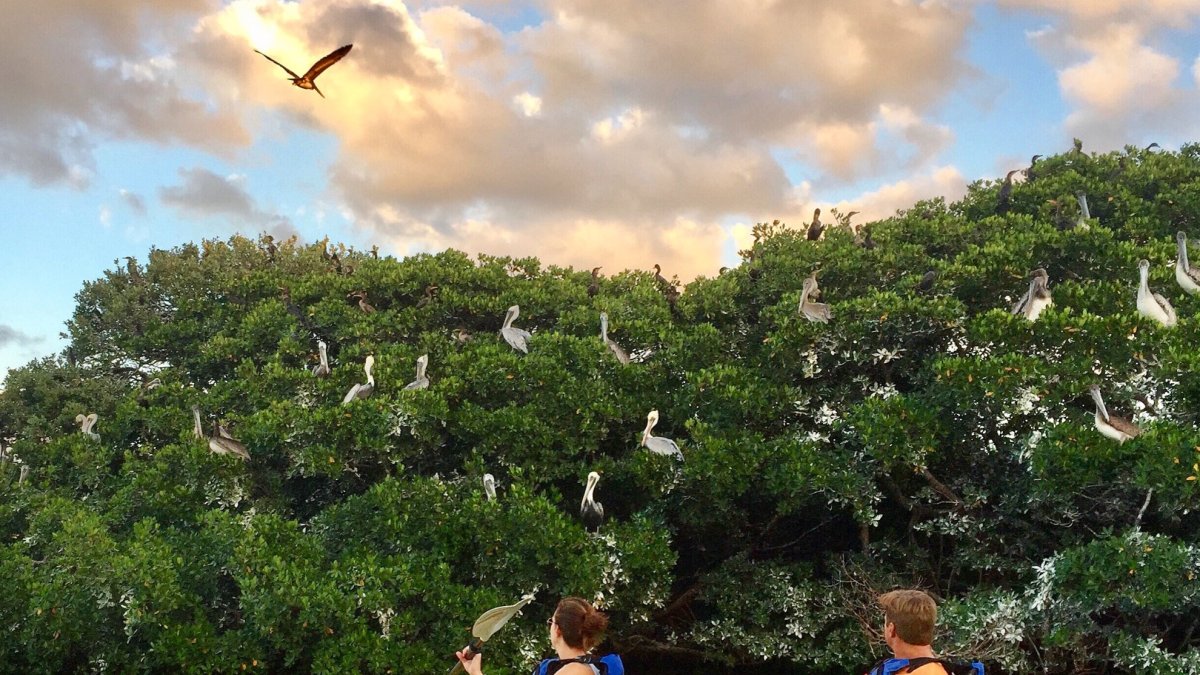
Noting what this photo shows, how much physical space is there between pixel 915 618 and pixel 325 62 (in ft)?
16.6

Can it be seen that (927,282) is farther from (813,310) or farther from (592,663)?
(592,663)

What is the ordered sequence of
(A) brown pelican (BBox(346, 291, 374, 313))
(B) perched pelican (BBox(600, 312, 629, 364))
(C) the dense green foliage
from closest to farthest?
(C) the dense green foliage < (B) perched pelican (BBox(600, 312, 629, 364)) < (A) brown pelican (BBox(346, 291, 374, 313))

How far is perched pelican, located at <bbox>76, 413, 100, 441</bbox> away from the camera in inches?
784

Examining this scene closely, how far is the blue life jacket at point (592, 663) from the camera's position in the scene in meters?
5.18

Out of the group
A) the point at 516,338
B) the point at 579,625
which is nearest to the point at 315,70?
the point at 579,625

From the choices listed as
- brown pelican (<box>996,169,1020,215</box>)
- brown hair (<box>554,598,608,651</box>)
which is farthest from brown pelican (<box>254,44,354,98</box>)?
brown pelican (<box>996,169,1020,215</box>)

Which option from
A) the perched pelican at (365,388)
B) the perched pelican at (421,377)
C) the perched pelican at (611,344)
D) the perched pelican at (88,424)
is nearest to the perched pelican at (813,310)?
the perched pelican at (611,344)

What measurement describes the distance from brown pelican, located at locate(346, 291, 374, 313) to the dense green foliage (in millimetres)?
330

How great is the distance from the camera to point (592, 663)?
205 inches

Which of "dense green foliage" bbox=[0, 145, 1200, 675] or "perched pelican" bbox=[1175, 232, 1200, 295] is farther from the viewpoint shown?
"perched pelican" bbox=[1175, 232, 1200, 295]

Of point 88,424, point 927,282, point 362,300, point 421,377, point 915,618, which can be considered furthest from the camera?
point 88,424

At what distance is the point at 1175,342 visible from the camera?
→ 12.2 meters

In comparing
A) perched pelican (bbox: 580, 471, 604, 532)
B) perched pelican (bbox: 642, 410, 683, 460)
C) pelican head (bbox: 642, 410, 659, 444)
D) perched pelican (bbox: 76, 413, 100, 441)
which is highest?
perched pelican (bbox: 76, 413, 100, 441)

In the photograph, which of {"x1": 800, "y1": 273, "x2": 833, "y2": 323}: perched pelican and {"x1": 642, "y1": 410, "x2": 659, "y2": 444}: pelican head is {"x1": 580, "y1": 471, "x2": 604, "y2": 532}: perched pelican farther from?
{"x1": 800, "y1": 273, "x2": 833, "y2": 323}: perched pelican
